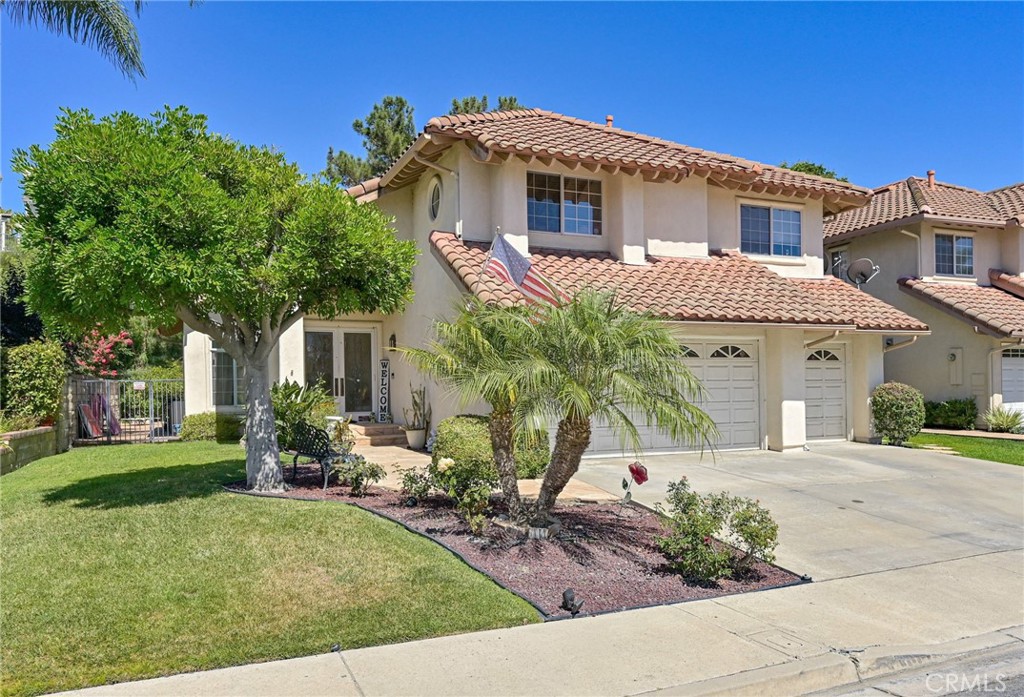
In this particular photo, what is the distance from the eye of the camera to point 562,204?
1534 centimetres

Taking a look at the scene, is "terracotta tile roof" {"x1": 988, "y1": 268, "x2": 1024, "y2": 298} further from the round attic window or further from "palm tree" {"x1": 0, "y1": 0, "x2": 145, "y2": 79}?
"palm tree" {"x1": 0, "y1": 0, "x2": 145, "y2": 79}

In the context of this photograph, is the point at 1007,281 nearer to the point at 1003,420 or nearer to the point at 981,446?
the point at 1003,420

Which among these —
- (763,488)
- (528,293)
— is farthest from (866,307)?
(528,293)

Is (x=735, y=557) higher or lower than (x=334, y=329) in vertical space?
lower

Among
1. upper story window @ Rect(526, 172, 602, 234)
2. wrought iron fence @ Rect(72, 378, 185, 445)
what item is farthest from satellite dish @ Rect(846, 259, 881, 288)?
wrought iron fence @ Rect(72, 378, 185, 445)

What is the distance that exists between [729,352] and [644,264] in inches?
107

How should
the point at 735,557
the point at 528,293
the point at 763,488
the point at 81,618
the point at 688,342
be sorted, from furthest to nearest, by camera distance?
the point at 688,342
the point at 763,488
the point at 528,293
the point at 735,557
the point at 81,618

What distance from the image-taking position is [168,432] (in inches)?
719

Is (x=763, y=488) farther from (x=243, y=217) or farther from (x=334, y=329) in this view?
(x=334, y=329)

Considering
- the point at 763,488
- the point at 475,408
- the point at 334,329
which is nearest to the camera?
the point at 763,488

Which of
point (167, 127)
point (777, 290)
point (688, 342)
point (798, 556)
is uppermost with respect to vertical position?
point (167, 127)

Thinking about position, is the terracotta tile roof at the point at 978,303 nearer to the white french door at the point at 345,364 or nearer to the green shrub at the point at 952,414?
the green shrub at the point at 952,414

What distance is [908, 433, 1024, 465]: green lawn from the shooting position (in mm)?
14672

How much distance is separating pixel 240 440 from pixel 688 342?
33.5 ft
